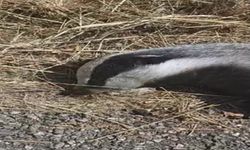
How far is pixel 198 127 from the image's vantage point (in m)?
3.14

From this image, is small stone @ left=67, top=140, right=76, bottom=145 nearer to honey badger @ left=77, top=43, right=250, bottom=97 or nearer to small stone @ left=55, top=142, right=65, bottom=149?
small stone @ left=55, top=142, right=65, bottom=149

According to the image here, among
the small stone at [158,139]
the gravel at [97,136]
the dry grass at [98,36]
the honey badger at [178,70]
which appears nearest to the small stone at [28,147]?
the gravel at [97,136]

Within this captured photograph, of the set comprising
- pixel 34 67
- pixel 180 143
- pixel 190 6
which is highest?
pixel 190 6

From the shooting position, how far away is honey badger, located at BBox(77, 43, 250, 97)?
3520mm

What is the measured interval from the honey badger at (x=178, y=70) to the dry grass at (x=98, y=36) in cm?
9

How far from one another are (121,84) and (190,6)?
1.52 meters

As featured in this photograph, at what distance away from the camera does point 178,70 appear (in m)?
3.57

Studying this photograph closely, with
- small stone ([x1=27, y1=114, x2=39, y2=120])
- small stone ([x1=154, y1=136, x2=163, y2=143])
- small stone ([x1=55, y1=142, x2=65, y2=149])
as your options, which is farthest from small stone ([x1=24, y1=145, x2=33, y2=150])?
small stone ([x1=154, y1=136, x2=163, y2=143])

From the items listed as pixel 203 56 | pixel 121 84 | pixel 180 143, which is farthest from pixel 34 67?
pixel 180 143

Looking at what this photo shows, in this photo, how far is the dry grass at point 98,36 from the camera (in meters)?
3.38

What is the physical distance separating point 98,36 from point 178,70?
93 centimetres

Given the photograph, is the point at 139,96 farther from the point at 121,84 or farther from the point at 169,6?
the point at 169,6

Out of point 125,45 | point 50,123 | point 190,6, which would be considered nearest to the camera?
point 50,123

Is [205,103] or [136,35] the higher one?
[136,35]
